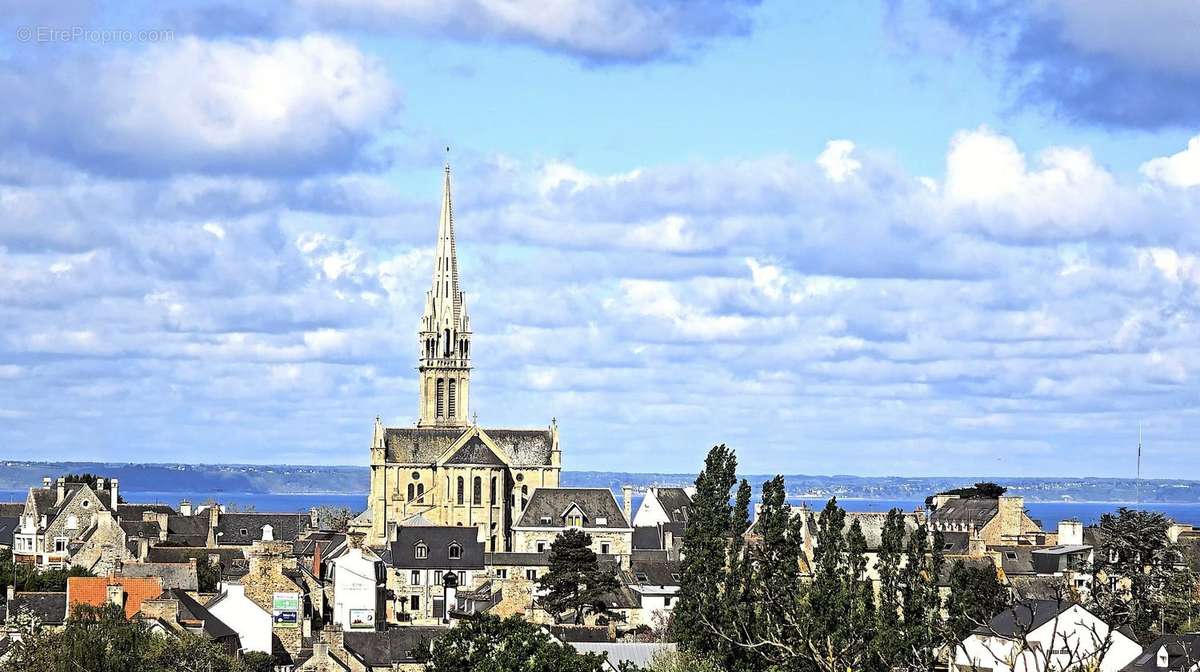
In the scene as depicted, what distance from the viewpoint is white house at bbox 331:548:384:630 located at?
345 feet

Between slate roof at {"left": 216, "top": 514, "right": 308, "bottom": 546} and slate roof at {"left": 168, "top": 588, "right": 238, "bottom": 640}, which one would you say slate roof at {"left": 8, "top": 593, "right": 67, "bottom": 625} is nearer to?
slate roof at {"left": 168, "top": 588, "right": 238, "bottom": 640}

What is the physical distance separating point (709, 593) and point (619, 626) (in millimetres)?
22957

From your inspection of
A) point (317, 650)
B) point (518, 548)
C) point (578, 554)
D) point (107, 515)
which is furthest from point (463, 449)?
point (317, 650)

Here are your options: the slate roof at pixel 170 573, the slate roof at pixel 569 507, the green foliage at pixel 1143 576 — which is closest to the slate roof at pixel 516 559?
the slate roof at pixel 569 507

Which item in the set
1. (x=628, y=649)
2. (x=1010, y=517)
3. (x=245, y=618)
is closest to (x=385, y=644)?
(x=245, y=618)

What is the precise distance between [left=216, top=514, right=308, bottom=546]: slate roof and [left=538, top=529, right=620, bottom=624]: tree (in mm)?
36336

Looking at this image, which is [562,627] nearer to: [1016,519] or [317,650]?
[317,650]

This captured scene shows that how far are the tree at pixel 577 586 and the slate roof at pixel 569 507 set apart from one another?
66.4ft

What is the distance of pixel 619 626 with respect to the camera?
10206cm

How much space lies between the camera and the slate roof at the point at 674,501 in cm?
13850

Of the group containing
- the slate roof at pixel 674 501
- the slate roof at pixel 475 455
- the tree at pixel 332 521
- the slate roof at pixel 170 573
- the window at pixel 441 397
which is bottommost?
the slate roof at pixel 170 573

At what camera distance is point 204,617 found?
8025cm

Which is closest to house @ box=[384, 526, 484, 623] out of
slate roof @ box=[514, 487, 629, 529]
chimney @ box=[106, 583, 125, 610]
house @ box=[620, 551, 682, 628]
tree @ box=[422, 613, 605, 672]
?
slate roof @ box=[514, 487, 629, 529]

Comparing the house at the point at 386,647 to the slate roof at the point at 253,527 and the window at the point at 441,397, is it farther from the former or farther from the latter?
the window at the point at 441,397
